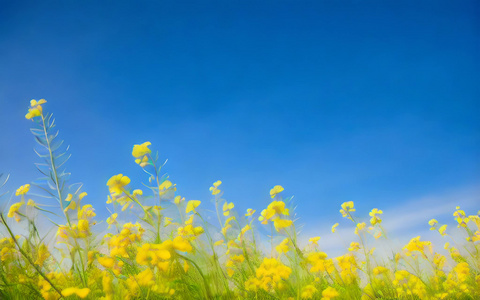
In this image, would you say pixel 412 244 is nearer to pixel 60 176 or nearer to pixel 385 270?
pixel 385 270

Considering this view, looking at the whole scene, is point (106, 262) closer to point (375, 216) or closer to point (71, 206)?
point (71, 206)

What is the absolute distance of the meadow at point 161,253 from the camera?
6.14ft

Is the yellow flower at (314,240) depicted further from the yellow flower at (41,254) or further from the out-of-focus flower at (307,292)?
the yellow flower at (41,254)

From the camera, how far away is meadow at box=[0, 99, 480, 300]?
187 cm

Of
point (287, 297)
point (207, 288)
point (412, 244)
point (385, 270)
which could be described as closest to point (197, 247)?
point (207, 288)

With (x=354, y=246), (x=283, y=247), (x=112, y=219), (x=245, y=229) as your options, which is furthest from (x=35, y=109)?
(x=354, y=246)

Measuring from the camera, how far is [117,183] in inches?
80.5

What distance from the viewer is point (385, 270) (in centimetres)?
278

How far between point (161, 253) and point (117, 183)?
2.02 feet

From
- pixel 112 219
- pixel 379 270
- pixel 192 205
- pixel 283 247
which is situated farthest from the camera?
pixel 379 270

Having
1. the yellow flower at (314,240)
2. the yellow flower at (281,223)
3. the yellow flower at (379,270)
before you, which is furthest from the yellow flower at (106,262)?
the yellow flower at (379,270)

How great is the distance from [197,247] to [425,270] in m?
2.11

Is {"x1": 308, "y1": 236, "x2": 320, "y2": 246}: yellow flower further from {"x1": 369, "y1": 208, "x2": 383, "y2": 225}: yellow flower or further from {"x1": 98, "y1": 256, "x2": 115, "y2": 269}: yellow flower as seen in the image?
{"x1": 98, "y1": 256, "x2": 115, "y2": 269}: yellow flower

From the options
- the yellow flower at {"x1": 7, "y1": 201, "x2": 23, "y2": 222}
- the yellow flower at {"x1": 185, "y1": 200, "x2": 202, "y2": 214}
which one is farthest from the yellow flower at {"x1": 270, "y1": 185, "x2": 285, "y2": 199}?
the yellow flower at {"x1": 7, "y1": 201, "x2": 23, "y2": 222}
